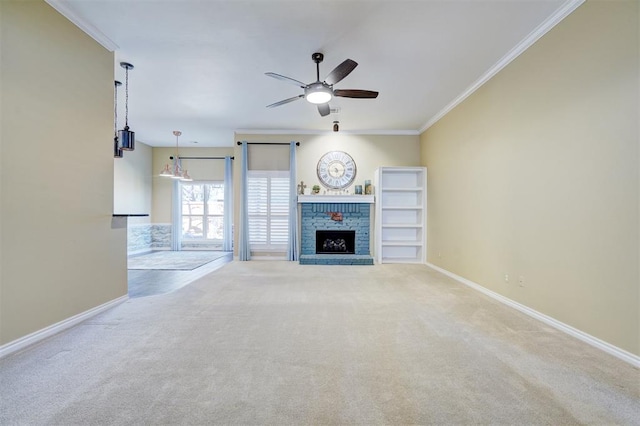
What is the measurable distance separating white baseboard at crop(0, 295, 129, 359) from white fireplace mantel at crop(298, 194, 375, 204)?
403 centimetres

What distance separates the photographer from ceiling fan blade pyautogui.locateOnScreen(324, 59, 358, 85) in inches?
112

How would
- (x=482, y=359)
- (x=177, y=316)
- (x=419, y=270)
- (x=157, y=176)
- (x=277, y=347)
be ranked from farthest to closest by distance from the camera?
(x=157, y=176) < (x=419, y=270) < (x=177, y=316) < (x=277, y=347) < (x=482, y=359)

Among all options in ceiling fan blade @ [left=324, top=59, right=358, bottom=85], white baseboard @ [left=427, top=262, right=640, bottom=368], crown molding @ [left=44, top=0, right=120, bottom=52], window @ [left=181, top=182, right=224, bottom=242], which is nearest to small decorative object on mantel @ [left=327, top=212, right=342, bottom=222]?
white baseboard @ [left=427, top=262, right=640, bottom=368]

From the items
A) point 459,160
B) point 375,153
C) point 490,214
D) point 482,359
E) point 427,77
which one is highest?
point 427,77

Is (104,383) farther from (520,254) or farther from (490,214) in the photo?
(490,214)

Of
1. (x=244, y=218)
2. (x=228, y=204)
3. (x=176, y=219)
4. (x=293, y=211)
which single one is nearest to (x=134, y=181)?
(x=176, y=219)

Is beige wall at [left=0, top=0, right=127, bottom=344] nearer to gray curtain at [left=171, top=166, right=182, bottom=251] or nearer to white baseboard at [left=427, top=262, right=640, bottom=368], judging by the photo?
white baseboard at [left=427, top=262, right=640, bottom=368]

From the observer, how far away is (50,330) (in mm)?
2486

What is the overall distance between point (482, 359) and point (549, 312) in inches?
50.1

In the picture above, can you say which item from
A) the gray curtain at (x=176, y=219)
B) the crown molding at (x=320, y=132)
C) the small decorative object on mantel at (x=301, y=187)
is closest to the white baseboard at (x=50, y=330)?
the small decorative object on mantel at (x=301, y=187)

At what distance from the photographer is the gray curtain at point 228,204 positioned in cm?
815

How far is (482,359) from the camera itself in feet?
6.88

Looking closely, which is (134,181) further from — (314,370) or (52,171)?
(314,370)

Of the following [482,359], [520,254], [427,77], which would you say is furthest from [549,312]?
[427,77]
